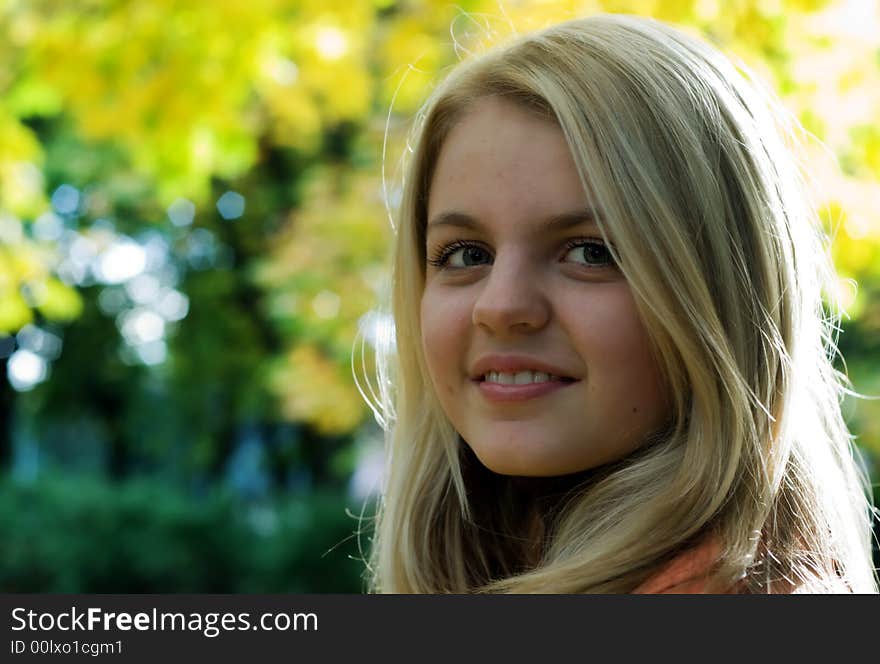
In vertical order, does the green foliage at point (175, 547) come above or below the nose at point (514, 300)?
above

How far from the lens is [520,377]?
5.33ft

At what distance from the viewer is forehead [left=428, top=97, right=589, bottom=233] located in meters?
1.58

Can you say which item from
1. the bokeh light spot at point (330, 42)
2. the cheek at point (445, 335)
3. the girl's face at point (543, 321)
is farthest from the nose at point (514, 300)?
the bokeh light spot at point (330, 42)

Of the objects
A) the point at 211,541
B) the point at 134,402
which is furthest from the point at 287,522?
the point at 134,402

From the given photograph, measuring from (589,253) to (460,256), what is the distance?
255 millimetres

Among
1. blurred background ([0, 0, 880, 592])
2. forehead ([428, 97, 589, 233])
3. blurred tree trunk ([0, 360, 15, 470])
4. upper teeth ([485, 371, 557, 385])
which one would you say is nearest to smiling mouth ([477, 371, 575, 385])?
upper teeth ([485, 371, 557, 385])

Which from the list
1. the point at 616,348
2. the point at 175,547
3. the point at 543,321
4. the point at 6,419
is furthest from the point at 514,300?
the point at 6,419

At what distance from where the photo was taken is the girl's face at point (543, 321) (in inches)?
61.2

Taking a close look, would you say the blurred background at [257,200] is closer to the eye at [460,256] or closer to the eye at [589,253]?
the eye at [460,256]

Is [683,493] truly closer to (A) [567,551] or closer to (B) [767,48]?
(A) [567,551]

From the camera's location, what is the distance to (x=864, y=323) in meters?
7.11

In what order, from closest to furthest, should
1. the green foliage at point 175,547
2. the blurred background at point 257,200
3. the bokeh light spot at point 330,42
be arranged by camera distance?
the blurred background at point 257,200 → the bokeh light spot at point 330,42 → the green foliage at point 175,547

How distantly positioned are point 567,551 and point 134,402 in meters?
24.1

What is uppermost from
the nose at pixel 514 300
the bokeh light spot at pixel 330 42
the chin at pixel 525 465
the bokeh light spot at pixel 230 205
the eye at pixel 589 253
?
the bokeh light spot at pixel 230 205
